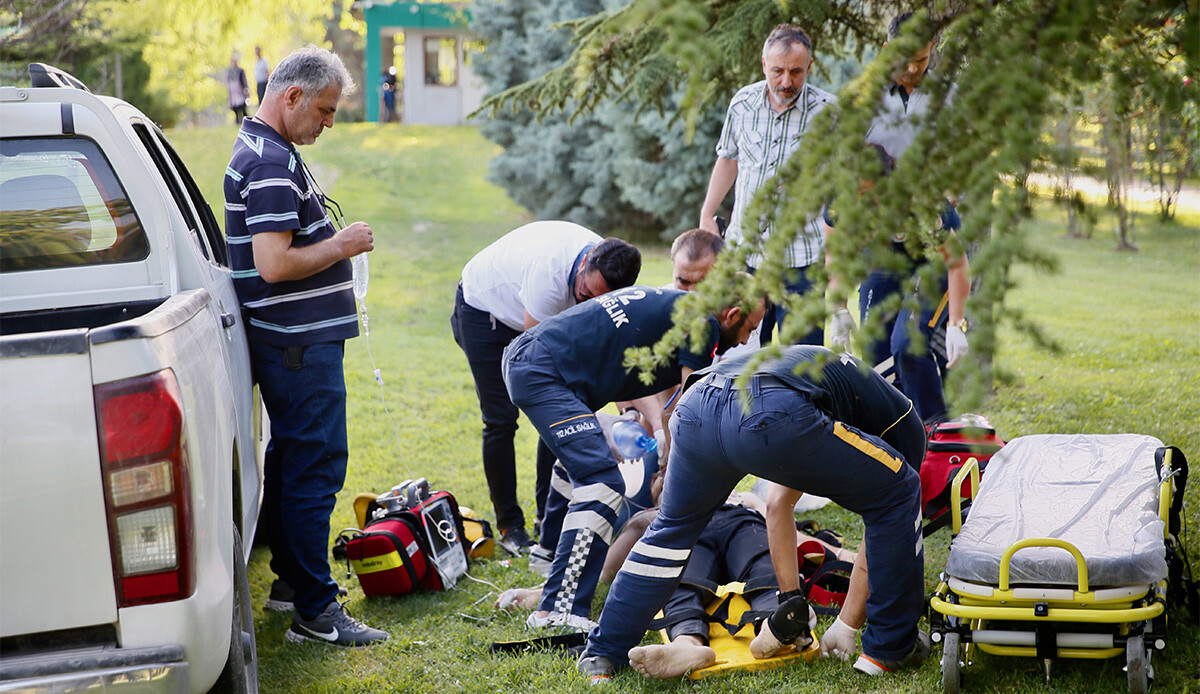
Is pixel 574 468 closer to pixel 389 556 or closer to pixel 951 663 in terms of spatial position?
pixel 389 556

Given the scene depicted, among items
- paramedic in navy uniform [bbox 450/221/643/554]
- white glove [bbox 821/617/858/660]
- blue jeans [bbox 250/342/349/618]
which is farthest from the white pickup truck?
white glove [bbox 821/617/858/660]

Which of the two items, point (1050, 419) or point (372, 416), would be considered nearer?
point (1050, 419)

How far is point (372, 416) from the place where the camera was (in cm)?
852

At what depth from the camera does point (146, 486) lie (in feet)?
7.82

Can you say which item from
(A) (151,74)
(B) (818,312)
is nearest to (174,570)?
(B) (818,312)

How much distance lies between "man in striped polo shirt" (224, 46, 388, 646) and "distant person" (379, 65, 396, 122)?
31.4 meters

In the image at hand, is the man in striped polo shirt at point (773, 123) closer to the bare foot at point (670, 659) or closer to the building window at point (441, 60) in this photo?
the bare foot at point (670, 659)

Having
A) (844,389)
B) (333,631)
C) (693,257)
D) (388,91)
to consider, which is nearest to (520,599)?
(333,631)

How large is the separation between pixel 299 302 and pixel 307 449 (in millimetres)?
621

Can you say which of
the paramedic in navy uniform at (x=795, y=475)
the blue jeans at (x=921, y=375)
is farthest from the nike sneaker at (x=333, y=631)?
the blue jeans at (x=921, y=375)

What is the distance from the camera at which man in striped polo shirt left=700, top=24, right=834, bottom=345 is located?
5.26 meters

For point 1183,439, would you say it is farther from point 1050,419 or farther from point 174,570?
point 174,570

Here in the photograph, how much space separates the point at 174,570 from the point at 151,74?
79.1 feet

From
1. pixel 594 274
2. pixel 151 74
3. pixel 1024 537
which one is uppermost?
pixel 151 74
